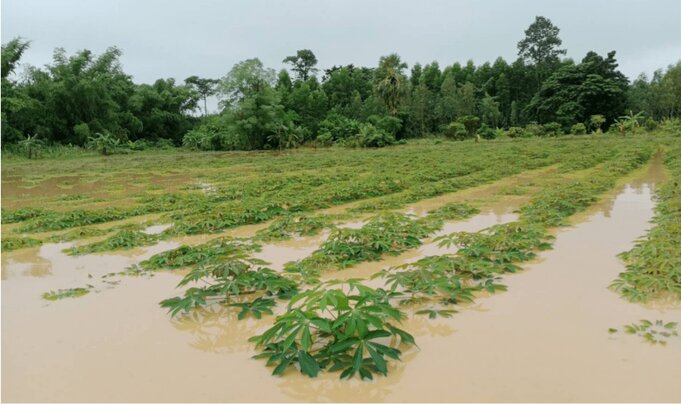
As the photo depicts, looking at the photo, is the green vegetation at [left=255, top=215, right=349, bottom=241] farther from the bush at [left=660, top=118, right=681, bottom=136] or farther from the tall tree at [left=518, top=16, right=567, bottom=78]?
the tall tree at [left=518, top=16, right=567, bottom=78]

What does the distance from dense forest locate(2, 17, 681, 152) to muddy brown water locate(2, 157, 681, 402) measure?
22.9m

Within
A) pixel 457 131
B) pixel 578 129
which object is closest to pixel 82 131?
pixel 457 131

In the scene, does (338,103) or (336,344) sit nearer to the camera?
(336,344)

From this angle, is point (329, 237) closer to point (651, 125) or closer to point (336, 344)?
point (336, 344)

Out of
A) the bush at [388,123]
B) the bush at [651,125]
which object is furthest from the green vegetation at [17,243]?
the bush at [651,125]

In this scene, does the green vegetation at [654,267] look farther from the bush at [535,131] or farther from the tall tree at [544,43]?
the tall tree at [544,43]

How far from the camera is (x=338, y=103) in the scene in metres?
40.8

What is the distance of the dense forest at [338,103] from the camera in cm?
2903

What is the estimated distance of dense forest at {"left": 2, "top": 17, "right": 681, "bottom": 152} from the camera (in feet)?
95.2

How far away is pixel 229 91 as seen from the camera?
3061 cm

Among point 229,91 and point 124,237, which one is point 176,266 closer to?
point 124,237

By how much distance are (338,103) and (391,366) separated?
38851 mm

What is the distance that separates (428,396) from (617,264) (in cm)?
322

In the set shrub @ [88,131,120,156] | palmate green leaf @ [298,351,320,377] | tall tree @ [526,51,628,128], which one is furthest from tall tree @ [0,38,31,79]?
tall tree @ [526,51,628,128]
